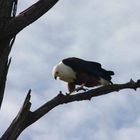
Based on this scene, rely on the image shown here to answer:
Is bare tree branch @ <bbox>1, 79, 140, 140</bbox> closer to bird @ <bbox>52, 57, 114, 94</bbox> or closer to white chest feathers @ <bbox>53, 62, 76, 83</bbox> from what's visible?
bird @ <bbox>52, 57, 114, 94</bbox>

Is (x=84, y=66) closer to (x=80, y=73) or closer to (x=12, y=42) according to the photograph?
(x=80, y=73)

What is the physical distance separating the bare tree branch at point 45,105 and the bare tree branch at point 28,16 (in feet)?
2.24

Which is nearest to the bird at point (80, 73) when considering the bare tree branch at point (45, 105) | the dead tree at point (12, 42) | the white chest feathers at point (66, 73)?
the white chest feathers at point (66, 73)

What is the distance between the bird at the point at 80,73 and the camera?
8148mm

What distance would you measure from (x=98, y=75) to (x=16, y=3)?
3.43 m

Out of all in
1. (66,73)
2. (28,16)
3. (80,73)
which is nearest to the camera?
(28,16)

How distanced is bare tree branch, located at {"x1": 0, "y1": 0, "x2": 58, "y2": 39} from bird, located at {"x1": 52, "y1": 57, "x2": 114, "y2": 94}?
3355 mm

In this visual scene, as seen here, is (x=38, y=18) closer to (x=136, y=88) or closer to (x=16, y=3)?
(x=16, y=3)

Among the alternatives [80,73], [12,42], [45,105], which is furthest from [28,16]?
[80,73]

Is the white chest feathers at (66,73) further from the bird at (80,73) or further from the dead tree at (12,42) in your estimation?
the dead tree at (12,42)

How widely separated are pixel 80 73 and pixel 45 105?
144 inches

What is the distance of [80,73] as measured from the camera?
8.42 metres

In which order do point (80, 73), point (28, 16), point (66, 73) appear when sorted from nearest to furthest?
point (28, 16) < point (80, 73) < point (66, 73)

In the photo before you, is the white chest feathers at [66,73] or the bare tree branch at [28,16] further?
the white chest feathers at [66,73]
